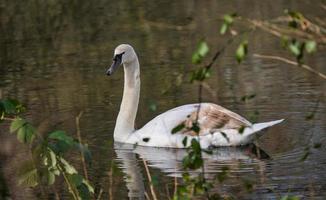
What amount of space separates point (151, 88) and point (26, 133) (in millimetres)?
7069

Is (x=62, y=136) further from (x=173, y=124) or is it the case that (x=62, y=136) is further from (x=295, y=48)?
(x=173, y=124)

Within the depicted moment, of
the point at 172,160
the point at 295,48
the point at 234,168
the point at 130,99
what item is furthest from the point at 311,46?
the point at 130,99

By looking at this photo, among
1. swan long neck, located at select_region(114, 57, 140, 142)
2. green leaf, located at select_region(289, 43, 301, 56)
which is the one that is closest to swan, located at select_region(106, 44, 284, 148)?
swan long neck, located at select_region(114, 57, 140, 142)

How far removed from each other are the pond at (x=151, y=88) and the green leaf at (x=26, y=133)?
1.37 ft

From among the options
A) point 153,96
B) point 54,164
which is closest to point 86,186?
point 54,164

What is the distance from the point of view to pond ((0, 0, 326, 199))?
782cm

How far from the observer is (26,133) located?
5102 mm

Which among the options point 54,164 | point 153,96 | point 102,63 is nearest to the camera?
point 54,164

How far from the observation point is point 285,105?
10703 mm

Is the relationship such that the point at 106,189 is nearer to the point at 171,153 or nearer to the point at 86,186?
the point at 171,153

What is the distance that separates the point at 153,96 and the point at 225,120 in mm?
2460

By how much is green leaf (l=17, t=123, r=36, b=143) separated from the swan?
3485mm

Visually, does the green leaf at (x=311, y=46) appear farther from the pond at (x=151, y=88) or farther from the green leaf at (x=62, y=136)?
the green leaf at (x=62, y=136)

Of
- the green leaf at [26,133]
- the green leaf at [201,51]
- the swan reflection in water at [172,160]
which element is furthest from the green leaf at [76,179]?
the swan reflection in water at [172,160]
